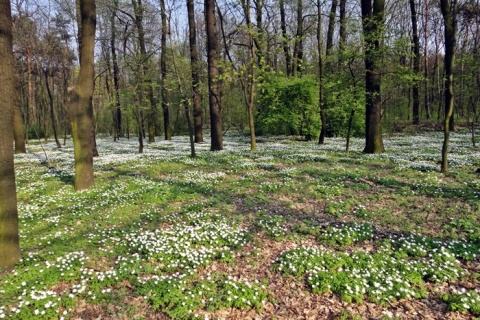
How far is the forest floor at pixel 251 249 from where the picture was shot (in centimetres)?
540

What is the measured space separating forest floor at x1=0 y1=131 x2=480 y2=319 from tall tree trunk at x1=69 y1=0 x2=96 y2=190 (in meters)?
1.18

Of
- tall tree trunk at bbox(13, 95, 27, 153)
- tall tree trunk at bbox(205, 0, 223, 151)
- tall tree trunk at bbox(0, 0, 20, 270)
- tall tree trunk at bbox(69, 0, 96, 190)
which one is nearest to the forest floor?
tall tree trunk at bbox(0, 0, 20, 270)

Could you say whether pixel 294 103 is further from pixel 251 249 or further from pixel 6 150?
pixel 6 150

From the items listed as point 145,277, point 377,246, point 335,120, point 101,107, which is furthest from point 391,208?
point 101,107

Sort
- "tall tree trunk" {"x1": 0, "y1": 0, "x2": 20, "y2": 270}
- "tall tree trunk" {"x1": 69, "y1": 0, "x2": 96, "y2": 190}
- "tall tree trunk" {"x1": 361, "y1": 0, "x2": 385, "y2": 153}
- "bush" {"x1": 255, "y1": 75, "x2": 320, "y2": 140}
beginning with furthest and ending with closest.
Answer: "bush" {"x1": 255, "y1": 75, "x2": 320, "y2": 140}, "tall tree trunk" {"x1": 361, "y1": 0, "x2": 385, "y2": 153}, "tall tree trunk" {"x1": 69, "y1": 0, "x2": 96, "y2": 190}, "tall tree trunk" {"x1": 0, "y1": 0, "x2": 20, "y2": 270}

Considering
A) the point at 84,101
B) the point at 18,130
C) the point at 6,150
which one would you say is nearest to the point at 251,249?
the point at 6,150

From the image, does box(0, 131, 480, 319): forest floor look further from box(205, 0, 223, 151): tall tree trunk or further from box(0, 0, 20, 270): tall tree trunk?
box(205, 0, 223, 151): tall tree trunk

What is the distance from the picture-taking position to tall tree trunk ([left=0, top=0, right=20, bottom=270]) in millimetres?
6035

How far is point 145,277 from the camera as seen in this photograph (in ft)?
20.3

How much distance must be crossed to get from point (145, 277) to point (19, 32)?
32190 millimetres

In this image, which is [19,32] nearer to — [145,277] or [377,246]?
A: [145,277]

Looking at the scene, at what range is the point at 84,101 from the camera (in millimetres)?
12008

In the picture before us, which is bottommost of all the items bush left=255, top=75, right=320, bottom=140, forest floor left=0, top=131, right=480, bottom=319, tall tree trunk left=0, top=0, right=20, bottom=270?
forest floor left=0, top=131, right=480, bottom=319

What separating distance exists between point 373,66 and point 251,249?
16478mm
